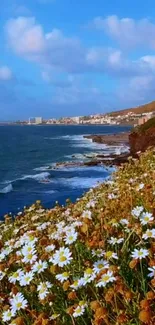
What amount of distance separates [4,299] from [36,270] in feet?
1.21

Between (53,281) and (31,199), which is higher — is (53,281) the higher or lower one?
the higher one

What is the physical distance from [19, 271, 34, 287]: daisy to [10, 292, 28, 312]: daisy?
0.24ft

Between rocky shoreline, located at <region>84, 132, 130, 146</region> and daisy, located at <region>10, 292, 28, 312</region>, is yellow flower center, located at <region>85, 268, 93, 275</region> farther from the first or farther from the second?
rocky shoreline, located at <region>84, 132, 130, 146</region>

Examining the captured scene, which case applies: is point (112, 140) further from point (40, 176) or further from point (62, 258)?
point (62, 258)

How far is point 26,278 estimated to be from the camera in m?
2.80

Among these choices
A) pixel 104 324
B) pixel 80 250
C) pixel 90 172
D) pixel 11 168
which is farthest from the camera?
pixel 11 168

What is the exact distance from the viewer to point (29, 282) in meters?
2.84

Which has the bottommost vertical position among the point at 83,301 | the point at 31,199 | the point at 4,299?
the point at 31,199

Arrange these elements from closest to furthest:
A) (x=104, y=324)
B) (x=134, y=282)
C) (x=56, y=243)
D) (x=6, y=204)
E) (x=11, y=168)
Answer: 1. (x=104, y=324)
2. (x=134, y=282)
3. (x=56, y=243)
4. (x=6, y=204)
5. (x=11, y=168)

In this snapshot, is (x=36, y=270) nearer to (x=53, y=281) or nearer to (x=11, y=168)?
(x=53, y=281)

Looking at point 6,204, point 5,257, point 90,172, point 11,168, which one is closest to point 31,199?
point 6,204

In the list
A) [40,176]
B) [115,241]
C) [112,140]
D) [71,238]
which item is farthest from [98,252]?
[112,140]

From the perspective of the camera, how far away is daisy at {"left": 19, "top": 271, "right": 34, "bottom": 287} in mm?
2725

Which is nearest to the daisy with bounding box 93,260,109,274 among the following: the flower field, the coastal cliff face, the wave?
the flower field
